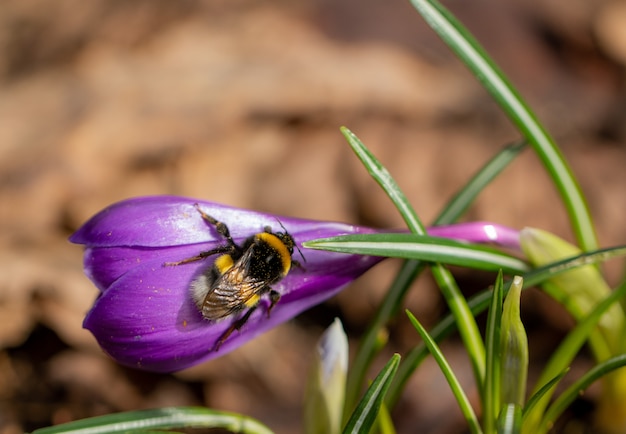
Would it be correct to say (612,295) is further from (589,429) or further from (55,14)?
(55,14)

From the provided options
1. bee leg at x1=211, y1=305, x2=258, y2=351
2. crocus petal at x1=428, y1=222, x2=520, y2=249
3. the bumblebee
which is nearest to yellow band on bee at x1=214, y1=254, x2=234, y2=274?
the bumblebee

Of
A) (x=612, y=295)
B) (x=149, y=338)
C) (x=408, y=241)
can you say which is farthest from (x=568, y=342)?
(x=149, y=338)

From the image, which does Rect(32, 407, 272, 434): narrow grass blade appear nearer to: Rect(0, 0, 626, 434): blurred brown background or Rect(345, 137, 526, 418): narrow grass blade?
Rect(345, 137, 526, 418): narrow grass blade

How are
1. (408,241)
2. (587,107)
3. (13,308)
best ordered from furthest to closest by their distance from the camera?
(587,107) → (13,308) → (408,241)

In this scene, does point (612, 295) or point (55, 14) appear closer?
point (612, 295)

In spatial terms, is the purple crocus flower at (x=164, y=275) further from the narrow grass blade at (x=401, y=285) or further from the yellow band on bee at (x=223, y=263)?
the narrow grass blade at (x=401, y=285)
